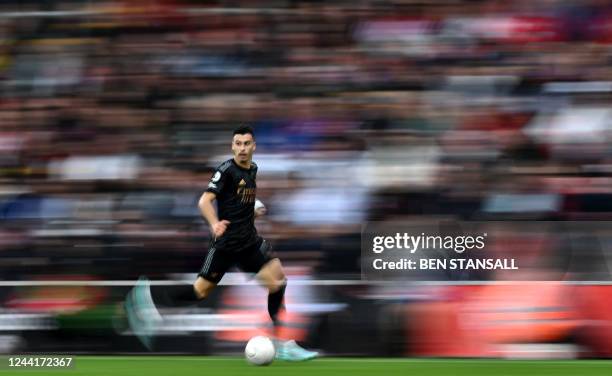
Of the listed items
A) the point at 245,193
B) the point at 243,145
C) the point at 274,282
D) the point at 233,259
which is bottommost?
the point at 274,282

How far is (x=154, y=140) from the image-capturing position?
1002 centimetres

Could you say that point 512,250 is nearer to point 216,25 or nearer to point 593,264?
point 593,264

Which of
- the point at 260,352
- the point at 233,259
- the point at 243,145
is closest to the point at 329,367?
the point at 260,352

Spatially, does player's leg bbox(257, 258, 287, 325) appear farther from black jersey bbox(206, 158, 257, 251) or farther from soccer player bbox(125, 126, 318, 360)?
black jersey bbox(206, 158, 257, 251)

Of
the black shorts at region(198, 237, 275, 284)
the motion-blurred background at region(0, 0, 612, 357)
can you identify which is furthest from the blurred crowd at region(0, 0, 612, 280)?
the black shorts at region(198, 237, 275, 284)

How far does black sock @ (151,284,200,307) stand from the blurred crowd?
27 centimetres

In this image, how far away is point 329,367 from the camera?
7.53m

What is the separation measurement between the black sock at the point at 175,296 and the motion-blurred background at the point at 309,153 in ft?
0.26

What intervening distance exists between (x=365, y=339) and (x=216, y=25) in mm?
3940

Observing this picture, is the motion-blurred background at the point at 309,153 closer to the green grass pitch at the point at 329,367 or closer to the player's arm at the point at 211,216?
the green grass pitch at the point at 329,367

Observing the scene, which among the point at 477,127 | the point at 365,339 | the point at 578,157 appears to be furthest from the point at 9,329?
the point at 578,157

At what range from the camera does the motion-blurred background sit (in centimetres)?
820

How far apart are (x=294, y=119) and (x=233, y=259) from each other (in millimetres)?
2540

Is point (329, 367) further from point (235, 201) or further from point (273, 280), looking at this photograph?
point (235, 201)
